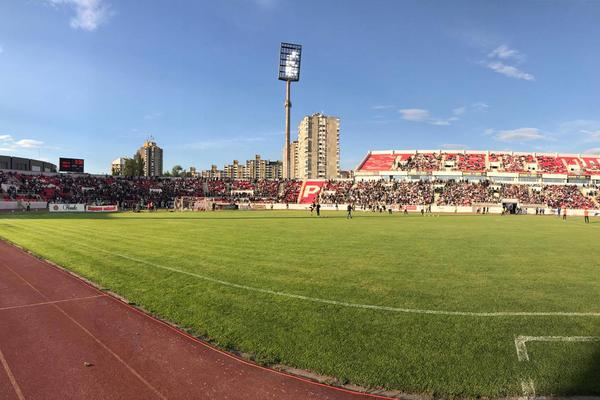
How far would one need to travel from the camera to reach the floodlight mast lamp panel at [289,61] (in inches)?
3113

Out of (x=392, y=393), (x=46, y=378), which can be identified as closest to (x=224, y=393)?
(x=392, y=393)

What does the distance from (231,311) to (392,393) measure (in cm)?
382

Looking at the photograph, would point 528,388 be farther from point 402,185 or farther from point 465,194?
point 402,185

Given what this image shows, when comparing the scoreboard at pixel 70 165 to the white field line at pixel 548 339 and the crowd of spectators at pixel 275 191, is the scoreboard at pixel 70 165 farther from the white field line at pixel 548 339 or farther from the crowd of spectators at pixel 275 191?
the white field line at pixel 548 339

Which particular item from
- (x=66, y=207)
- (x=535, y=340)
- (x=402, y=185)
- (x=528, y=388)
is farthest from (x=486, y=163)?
(x=528, y=388)

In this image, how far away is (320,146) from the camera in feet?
513

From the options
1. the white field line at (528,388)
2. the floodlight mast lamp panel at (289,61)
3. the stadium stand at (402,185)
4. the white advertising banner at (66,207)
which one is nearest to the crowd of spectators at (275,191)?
the stadium stand at (402,185)

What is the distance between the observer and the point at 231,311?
730cm

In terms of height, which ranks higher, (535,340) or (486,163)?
(486,163)

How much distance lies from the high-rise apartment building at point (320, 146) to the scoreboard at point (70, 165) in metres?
92.1

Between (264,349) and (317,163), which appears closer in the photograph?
(264,349)

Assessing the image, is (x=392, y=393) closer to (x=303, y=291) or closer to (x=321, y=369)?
(x=321, y=369)

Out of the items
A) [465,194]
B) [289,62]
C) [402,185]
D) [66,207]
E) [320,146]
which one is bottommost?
[66,207]

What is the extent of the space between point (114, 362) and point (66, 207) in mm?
53960
